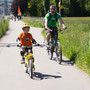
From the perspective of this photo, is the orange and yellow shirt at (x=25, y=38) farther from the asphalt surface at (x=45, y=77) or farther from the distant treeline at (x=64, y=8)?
the distant treeline at (x=64, y=8)

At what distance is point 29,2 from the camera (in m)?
88.4

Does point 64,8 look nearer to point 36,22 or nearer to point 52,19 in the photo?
point 36,22

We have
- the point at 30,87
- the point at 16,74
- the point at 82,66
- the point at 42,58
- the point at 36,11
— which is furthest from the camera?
the point at 36,11

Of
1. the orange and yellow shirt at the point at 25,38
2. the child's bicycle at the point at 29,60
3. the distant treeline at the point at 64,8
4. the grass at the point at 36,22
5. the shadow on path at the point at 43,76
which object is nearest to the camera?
the child's bicycle at the point at 29,60

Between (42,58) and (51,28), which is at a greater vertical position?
(51,28)

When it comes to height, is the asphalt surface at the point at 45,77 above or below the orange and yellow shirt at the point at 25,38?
below

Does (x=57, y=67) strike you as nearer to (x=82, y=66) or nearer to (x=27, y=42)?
(x=82, y=66)

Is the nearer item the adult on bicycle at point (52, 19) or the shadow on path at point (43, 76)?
the shadow on path at point (43, 76)

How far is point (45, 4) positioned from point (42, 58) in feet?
224

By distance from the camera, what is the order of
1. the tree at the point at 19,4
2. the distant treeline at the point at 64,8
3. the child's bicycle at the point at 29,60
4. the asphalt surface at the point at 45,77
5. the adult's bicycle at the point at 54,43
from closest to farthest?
the asphalt surface at the point at 45,77, the child's bicycle at the point at 29,60, the adult's bicycle at the point at 54,43, the distant treeline at the point at 64,8, the tree at the point at 19,4

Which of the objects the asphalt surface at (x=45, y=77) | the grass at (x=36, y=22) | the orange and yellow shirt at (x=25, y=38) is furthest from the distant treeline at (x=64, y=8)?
the orange and yellow shirt at (x=25, y=38)

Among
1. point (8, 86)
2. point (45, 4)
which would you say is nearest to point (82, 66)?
point (8, 86)

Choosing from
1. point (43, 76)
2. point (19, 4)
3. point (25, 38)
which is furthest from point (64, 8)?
point (43, 76)

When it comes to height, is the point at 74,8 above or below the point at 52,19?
above
